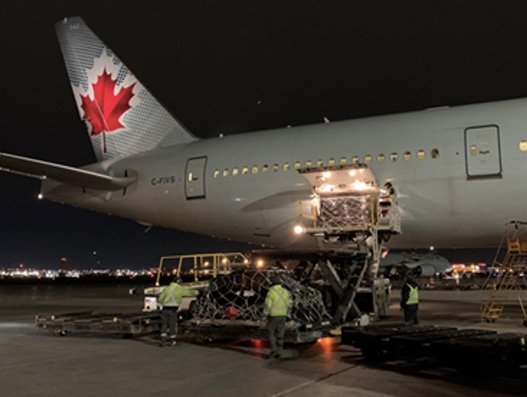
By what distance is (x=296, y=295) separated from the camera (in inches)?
480

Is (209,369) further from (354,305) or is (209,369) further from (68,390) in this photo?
(354,305)

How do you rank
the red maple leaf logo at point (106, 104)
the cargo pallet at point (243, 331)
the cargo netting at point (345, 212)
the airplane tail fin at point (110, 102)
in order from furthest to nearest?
the red maple leaf logo at point (106, 104) → the airplane tail fin at point (110, 102) → the cargo netting at point (345, 212) → the cargo pallet at point (243, 331)

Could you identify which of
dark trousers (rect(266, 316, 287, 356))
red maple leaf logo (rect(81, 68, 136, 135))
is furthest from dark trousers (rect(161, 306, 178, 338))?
red maple leaf logo (rect(81, 68, 136, 135))

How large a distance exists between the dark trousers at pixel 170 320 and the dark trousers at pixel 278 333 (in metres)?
2.70

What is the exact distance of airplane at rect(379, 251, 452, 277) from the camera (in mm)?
43344

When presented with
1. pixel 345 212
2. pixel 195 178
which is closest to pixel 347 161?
pixel 345 212

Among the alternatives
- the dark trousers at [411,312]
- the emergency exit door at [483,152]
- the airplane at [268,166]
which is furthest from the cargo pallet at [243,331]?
the emergency exit door at [483,152]

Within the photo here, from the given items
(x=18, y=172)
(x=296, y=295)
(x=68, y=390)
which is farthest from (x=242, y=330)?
(x=18, y=172)

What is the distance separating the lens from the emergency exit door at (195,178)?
2070 cm

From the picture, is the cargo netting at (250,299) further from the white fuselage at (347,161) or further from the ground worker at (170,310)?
the white fuselage at (347,161)

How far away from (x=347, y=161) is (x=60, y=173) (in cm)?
923

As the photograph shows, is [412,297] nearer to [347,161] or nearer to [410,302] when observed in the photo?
[410,302]

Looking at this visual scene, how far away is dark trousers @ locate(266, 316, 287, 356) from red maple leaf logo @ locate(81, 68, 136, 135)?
1651cm

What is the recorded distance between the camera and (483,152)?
1552 cm
